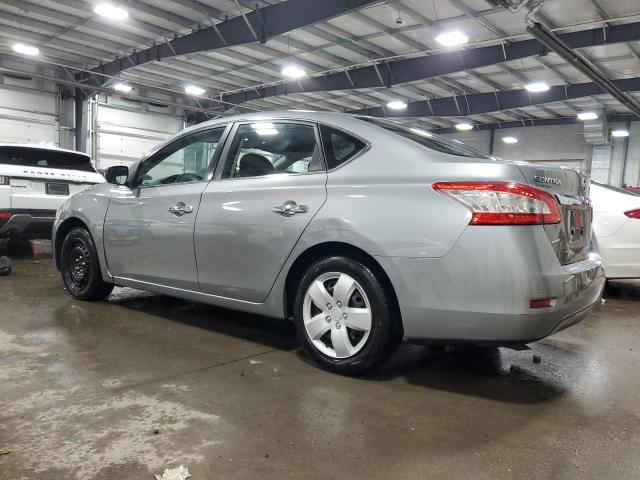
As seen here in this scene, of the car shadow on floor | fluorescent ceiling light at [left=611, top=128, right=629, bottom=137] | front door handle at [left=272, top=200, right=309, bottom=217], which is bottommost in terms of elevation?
the car shadow on floor

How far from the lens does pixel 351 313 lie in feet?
8.15

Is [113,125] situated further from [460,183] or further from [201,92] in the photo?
[460,183]

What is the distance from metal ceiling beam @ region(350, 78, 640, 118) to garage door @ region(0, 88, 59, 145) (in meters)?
10.3

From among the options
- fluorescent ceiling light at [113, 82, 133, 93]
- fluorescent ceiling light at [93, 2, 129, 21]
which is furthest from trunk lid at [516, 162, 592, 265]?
fluorescent ceiling light at [113, 82, 133, 93]

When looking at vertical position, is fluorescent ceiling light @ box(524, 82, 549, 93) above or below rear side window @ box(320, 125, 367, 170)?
above

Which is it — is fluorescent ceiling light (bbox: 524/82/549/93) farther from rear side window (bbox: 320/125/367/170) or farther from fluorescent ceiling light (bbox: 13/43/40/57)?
fluorescent ceiling light (bbox: 13/43/40/57)

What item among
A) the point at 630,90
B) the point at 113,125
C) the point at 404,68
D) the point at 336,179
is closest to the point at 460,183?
the point at 336,179

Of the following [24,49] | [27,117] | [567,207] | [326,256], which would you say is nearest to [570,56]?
[567,207]

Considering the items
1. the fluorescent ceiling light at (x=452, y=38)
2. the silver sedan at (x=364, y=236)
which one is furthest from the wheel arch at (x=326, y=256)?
the fluorescent ceiling light at (x=452, y=38)

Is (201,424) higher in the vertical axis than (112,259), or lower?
lower

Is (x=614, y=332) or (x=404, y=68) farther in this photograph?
(x=404, y=68)

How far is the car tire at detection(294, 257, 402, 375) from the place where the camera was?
7.89 ft

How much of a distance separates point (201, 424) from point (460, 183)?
61.1 inches

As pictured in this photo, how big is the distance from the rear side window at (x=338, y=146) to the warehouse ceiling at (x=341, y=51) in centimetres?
554
